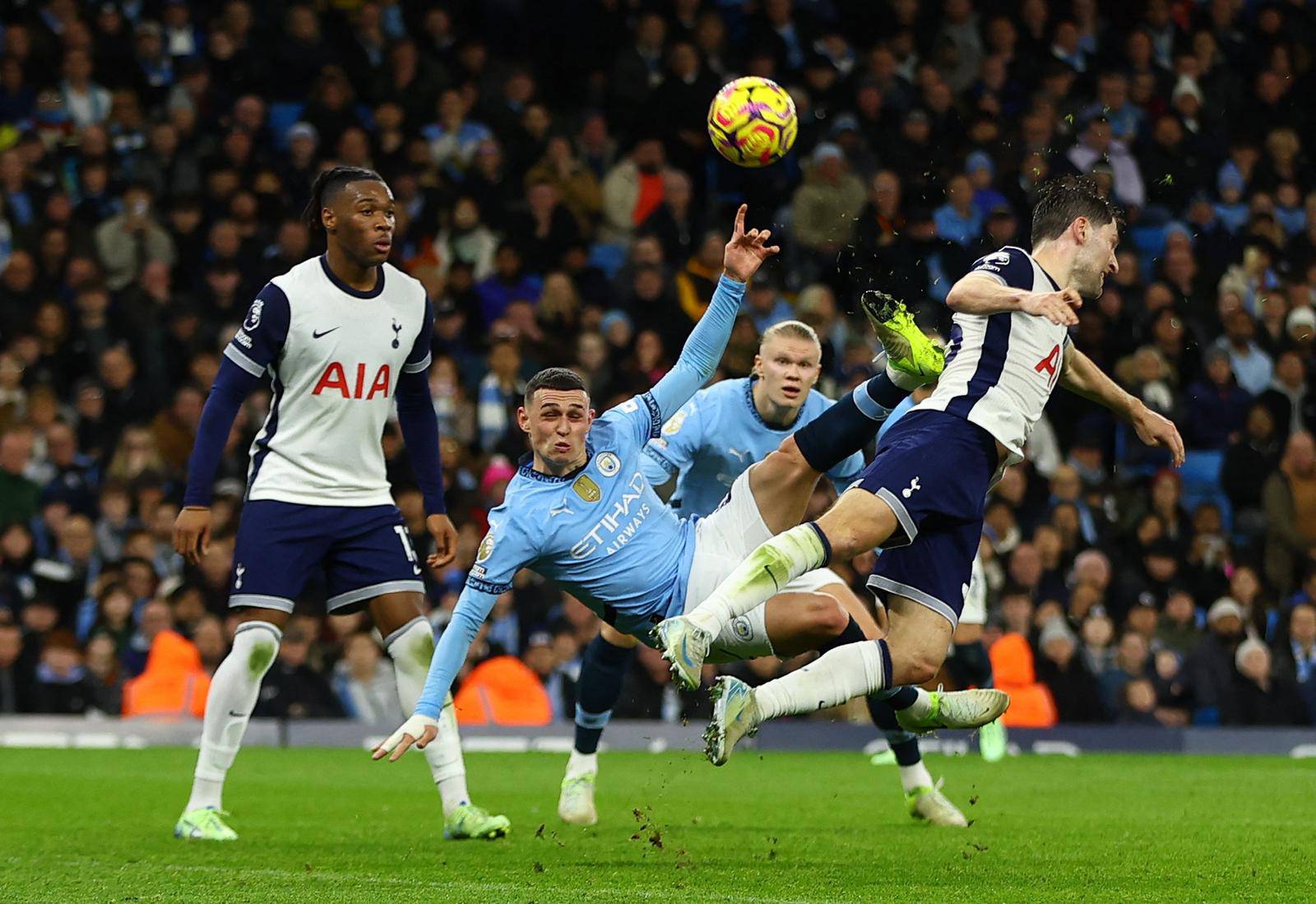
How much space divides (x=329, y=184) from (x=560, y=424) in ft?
5.20

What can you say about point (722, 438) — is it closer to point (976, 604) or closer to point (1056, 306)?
point (1056, 306)

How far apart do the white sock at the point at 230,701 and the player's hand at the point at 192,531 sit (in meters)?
0.37

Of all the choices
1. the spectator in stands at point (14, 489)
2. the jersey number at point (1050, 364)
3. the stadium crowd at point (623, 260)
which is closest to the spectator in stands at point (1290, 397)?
the stadium crowd at point (623, 260)

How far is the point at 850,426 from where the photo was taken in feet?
24.4

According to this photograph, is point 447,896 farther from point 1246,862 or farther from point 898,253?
point 898,253

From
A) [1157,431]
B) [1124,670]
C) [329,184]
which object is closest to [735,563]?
[1157,431]

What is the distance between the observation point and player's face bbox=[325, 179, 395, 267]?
7.68 m

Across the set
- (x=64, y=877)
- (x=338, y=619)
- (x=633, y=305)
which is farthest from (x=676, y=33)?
(x=64, y=877)

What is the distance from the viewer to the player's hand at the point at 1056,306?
6207mm

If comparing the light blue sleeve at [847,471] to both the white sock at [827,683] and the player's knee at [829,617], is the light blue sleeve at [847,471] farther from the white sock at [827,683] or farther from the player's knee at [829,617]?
the white sock at [827,683]

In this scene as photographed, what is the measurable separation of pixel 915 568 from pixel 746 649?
691mm

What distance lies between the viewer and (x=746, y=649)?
696cm

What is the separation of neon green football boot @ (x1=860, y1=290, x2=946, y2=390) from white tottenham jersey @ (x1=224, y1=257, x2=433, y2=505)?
2006mm

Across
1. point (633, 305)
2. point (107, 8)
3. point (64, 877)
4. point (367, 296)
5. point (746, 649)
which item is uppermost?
point (107, 8)
